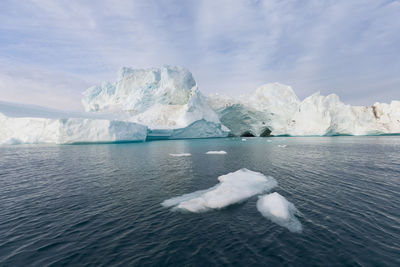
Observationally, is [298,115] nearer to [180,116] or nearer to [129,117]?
[180,116]

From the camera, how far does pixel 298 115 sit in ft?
214

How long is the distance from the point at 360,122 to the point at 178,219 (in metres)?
80.4

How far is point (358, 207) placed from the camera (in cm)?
682

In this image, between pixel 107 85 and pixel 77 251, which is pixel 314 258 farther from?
pixel 107 85

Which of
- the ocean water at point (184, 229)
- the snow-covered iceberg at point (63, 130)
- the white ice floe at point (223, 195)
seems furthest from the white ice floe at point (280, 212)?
the snow-covered iceberg at point (63, 130)

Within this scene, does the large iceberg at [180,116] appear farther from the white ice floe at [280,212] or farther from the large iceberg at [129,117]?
the white ice floe at [280,212]

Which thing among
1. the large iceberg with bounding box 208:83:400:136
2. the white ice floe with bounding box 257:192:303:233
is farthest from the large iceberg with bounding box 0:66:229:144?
the white ice floe with bounding box 257:192:303:233

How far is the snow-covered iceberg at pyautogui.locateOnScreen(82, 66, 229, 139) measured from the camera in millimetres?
52125

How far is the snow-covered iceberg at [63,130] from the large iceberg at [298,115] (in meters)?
41.2

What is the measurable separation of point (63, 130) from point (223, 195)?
3993 cm

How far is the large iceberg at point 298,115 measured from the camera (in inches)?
2334

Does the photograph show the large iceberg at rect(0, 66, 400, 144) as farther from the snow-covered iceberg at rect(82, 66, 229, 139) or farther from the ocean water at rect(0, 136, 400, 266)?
the ocean water at rect(0, 136, 400, 266)

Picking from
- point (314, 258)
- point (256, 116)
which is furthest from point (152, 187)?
point (256, 116)

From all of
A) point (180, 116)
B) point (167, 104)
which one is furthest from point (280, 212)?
point (167, 104)
